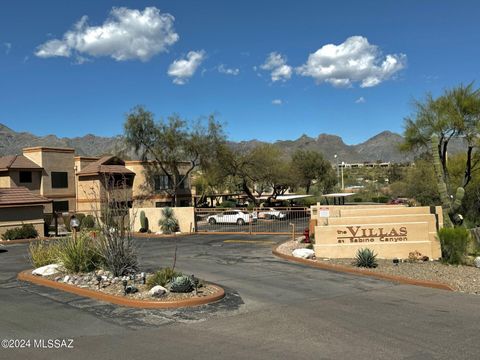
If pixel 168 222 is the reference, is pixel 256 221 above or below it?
below

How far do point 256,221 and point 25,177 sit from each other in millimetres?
24251

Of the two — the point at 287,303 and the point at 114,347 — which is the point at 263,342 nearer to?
the point at 114,347

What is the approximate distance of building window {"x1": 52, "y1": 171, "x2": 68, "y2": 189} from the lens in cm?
4969

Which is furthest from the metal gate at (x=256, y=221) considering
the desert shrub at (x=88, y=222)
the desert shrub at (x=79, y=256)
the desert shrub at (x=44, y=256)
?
the desert shrub at (x=79, y=256)

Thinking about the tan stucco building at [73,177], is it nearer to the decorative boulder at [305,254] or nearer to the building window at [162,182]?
the building window at [162,182]

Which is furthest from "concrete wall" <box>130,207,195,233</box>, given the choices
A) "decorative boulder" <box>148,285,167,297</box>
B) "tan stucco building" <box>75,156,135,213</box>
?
"decorative boulder" <box>148,285,167,297</box>

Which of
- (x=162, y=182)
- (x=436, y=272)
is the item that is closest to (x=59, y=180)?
(x=162, y=182)

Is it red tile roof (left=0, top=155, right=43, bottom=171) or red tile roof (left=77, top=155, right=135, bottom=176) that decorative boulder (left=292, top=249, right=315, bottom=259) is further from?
red tile roof (left=0, top=155, right=43, bottom=171)

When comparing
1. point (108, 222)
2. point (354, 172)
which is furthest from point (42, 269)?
point (354, 172)

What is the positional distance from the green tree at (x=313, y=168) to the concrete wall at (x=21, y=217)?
44640 mm

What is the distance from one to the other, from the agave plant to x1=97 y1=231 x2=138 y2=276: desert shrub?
20232 mm

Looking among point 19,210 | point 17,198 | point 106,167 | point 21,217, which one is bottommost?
point 21,217

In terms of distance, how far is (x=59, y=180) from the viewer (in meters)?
50.2

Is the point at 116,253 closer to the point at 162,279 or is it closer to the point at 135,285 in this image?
the point at 135,285
